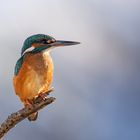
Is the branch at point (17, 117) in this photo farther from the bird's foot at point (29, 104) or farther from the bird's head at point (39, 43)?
the bird's head at point (39, 43)

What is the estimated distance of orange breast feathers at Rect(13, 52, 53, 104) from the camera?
102 inches

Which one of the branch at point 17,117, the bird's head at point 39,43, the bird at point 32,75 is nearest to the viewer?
the branch at point 17,117

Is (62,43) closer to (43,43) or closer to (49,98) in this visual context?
(43,43)

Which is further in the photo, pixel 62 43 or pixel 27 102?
pixel 62 43

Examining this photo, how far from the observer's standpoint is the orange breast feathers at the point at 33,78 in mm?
2582

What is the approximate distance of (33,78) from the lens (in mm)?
2586

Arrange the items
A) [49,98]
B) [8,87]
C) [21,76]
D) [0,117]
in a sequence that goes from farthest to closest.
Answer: [8,87] → [0,117] → [21,76] → [49,98]

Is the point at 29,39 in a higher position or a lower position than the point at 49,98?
higher

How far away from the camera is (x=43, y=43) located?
109 inches

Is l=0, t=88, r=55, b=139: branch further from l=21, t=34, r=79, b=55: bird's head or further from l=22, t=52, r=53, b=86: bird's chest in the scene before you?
l=21, t=34, r=79, b=55: bird's head

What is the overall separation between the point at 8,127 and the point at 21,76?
220 millimetres

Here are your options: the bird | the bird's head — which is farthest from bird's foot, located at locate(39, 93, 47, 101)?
the bird's head

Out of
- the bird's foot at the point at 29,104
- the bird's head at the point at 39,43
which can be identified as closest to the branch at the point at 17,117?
the bird's foot at the point at 29,104

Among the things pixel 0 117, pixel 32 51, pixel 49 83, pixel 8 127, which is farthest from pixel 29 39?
pixel 0 117
